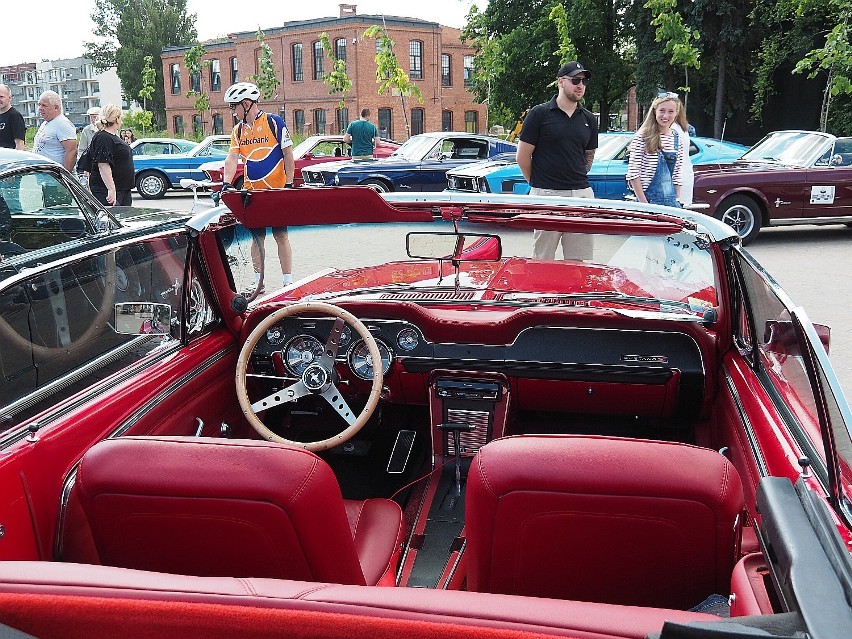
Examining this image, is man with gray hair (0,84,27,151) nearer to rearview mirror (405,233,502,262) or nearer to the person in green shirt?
the person in green shirt

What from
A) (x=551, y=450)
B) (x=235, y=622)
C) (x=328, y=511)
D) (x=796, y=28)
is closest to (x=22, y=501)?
(x=328, y=511)

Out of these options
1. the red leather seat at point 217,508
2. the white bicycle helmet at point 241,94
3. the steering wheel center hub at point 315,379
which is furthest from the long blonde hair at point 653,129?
the red leather seat at point 217,508

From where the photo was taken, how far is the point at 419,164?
13969mm

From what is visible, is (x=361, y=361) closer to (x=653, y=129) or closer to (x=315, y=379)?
(x=315, y=379)

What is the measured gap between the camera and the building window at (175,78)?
50094mm

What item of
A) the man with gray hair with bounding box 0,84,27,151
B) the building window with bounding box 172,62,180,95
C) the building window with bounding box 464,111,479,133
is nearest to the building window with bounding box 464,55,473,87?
the building window with bounding box 464,111,479,133

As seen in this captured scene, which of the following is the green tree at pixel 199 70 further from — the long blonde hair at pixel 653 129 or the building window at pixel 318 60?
the long blonde hair at pixel 653 129

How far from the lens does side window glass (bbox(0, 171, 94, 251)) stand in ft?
18.0

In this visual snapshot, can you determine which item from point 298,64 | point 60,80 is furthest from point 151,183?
point 60,80

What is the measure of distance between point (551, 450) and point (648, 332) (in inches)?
67.9

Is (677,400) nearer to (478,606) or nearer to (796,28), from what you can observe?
(478,606)

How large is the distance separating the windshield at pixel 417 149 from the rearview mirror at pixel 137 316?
11475mm

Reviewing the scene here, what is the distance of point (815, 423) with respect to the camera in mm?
2072

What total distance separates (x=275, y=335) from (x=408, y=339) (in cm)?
59
